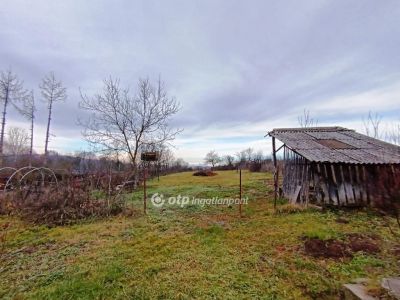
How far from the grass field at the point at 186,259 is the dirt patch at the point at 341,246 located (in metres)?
0.16

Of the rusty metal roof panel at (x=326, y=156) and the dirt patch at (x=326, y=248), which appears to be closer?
the dirt patch at (x=326, y=248)

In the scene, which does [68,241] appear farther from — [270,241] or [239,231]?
[270,241]

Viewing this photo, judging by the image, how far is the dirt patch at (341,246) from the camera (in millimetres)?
4336

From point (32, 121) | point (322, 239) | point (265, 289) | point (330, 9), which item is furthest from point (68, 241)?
point (32, 121)

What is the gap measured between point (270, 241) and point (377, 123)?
665 inches

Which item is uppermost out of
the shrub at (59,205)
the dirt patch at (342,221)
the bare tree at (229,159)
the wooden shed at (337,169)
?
the bare tree at (229,159)

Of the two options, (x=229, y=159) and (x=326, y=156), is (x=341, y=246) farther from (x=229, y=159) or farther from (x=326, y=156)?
(x=229, y=159)

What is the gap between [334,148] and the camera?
8.96m

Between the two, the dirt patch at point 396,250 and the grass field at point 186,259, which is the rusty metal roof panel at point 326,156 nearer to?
the grass field at point 186,259

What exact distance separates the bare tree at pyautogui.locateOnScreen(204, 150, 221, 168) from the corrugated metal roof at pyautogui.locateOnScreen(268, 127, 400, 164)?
32168 mm

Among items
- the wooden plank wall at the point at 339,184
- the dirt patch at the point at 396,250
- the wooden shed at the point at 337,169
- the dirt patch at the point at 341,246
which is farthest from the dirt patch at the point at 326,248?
the wooden plank wall at the point at 339,184

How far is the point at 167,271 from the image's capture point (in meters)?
3.83

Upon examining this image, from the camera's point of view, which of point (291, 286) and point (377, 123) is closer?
point (291, 286)

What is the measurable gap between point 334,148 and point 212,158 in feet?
118
